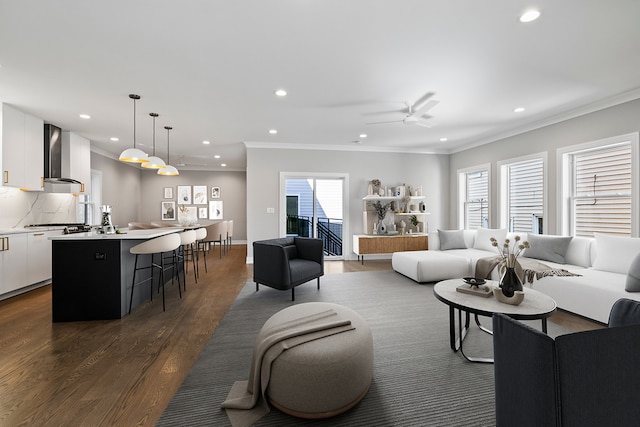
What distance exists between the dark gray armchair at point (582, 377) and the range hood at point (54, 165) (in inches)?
254

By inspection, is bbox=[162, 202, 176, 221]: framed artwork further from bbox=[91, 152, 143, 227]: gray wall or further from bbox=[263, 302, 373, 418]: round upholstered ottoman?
bbox=[263, 302, 373, 418]: round upholstered ottoman

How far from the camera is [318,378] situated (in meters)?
1.46

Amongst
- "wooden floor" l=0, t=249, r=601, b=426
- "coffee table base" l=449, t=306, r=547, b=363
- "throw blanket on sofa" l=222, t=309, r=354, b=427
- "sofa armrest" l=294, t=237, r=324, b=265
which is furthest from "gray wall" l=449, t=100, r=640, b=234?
"throw blanket on sofa" l=222, t=309, r=354, b=427

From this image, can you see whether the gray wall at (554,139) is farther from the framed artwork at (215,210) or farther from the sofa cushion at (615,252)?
the framed artwork at (215,210)

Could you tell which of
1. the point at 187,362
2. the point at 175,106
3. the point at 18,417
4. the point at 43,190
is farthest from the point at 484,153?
the point at 43,190

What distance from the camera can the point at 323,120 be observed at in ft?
14.9

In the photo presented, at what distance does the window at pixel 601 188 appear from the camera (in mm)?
3551

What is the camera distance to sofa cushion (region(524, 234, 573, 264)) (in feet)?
12.4

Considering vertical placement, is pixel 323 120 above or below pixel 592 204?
above

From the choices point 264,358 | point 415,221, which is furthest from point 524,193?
point 264,358

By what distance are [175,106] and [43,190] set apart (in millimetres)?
2918

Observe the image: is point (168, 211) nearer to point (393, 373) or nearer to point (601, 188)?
point (393, 373)

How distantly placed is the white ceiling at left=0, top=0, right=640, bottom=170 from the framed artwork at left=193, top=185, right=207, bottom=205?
4527 mm

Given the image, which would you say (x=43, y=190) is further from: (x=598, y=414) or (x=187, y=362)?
(x=598, y=414)
